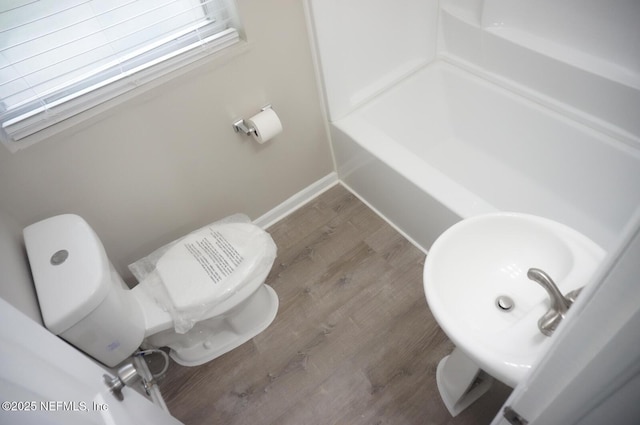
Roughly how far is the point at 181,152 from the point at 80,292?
623mm

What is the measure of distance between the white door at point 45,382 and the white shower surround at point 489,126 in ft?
3.70

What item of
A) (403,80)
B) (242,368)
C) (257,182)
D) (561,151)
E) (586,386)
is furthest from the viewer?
(403,80)

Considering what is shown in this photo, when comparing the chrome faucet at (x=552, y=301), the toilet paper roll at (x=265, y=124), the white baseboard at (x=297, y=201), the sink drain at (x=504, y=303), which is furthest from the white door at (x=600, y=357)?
the white baseboard at (x=297, y=201)

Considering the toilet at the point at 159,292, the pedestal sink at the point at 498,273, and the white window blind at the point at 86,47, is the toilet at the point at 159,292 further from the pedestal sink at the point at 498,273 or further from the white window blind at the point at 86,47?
the pedestal sink at the point at 498,273

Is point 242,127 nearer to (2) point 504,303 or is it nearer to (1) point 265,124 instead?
(1) point 265,124

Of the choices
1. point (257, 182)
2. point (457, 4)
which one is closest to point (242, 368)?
point (257, 182)

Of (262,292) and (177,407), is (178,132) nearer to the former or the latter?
(262,292)

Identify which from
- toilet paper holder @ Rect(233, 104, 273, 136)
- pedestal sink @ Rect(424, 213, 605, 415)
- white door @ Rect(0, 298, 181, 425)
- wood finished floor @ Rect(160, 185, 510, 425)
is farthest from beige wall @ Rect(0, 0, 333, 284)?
pedestal sink @ Rect(424, 213, 605, 415)

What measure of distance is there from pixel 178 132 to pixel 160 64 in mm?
230

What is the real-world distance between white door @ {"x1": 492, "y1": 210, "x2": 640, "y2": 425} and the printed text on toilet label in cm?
95

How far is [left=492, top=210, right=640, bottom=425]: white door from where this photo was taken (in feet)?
1.06

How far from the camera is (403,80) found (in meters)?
1.85

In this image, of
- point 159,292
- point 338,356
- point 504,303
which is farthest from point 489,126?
point 159,292

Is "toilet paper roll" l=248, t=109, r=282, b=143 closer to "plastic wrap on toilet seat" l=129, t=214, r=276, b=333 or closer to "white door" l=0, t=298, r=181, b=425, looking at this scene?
"plastic wrap on toilet seat" l=129, t=214, r=276, b=333
